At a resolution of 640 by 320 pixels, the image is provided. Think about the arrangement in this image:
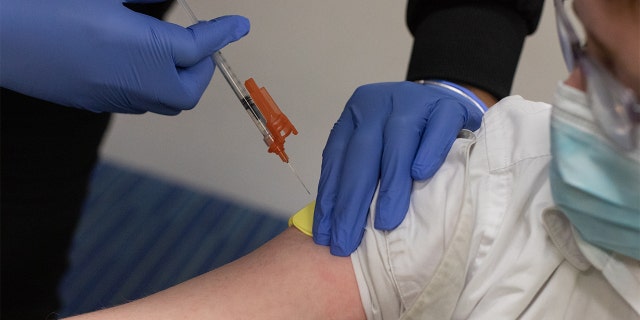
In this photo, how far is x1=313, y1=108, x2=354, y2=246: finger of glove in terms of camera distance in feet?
2.88

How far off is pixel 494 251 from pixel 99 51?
0.63 m

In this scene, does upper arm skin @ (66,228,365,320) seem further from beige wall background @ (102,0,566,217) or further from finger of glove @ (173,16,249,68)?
beige wall background @ (102,0,566,217)

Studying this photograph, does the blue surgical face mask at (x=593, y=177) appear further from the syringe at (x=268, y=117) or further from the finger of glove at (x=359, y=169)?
the syringe at (x=268, y=117)

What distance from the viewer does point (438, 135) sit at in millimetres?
931

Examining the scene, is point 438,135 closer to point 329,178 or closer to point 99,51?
point 329,178

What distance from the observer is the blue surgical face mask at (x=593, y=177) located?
598mm

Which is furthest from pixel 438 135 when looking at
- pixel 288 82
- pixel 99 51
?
pixel 288 82

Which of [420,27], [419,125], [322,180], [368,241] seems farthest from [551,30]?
[368,241]

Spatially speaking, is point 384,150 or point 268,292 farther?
point 384,150

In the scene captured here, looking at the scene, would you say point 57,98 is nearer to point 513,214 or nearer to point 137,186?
point 513,214

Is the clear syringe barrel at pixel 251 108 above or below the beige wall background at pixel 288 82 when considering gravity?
above

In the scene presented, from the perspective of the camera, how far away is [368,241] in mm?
847

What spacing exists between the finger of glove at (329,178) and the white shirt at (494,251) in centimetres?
7

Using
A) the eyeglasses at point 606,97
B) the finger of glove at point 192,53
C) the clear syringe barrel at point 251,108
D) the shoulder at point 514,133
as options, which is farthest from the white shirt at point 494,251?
the finger of glove at point 192,53
